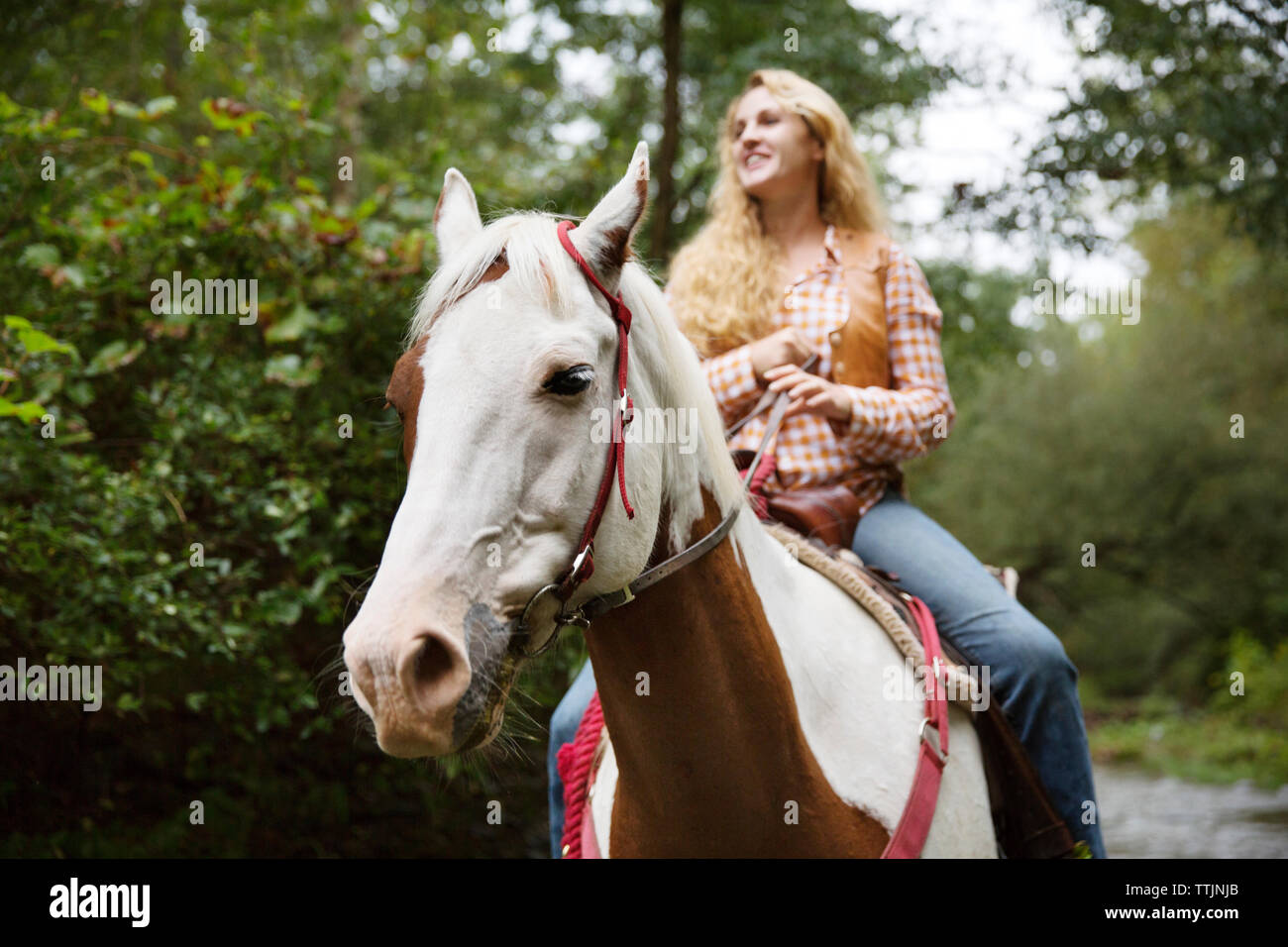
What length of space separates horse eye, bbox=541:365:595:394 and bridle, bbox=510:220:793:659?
0.11 m

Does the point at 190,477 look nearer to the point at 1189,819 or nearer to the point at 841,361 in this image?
the point at 841,361

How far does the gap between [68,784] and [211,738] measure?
572 mm

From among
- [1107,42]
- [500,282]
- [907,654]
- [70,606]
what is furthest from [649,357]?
[1107,42]

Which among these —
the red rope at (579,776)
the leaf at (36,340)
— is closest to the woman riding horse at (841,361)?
the red rope at (579,776)

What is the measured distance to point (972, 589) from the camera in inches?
111

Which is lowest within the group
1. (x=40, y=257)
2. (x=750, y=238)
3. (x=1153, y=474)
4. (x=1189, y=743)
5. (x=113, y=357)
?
(x=1189, y=743)

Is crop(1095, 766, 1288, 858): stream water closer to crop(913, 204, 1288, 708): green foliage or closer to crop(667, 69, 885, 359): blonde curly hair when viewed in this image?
crop(913, 204, 1288, 708): green foliage

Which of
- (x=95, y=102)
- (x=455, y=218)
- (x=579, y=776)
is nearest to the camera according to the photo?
(x=455, y=218)

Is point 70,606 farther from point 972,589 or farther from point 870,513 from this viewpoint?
point 972,589

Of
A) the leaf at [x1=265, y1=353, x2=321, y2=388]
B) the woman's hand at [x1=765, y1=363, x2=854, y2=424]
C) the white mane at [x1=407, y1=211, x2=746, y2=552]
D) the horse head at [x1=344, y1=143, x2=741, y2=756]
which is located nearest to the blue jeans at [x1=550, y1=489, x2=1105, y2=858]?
the woman's hand at [x1=765, y1=363, x2=854, y2=424]

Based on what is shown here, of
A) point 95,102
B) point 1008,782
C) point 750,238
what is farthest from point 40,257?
point 1008,782

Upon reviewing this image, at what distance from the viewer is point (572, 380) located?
5.67ft

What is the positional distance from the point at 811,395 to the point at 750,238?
3.41ft

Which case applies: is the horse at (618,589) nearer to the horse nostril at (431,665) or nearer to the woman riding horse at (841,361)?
the horse nostril at (431,665)
